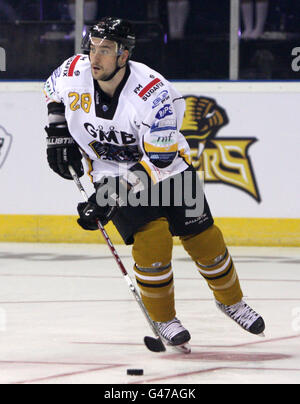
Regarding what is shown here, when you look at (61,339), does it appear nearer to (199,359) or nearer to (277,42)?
(199,359)

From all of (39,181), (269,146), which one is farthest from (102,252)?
(269,146)

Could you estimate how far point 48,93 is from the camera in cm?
454

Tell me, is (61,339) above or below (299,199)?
above

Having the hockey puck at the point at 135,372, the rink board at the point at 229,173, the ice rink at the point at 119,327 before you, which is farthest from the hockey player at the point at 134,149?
the rink board at the point at 229,173

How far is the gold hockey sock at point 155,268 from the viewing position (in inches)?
168

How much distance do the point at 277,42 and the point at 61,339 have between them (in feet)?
Result: 14.5

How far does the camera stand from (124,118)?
4.29 meters

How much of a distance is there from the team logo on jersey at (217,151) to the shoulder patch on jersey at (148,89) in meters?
4.00

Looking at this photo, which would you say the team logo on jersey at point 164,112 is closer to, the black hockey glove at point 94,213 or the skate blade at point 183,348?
the black hockey glove at point 94,213

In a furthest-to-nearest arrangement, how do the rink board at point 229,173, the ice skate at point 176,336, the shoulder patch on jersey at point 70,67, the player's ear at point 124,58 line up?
the rink board at point 229,173 → the shoulder patch on jersey at point 70,67 → the player's ear at point 124,58 → the ice skate at point 176,336

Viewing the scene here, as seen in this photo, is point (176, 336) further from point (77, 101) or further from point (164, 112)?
point (77, 101)

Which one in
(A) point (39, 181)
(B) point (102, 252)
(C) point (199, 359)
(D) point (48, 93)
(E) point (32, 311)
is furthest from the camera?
(A) point (39, 181)

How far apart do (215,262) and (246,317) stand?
25 centimetres

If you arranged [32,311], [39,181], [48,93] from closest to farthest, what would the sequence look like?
[48,93] < [32,311] < [39,181]
